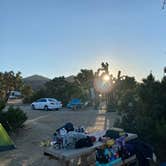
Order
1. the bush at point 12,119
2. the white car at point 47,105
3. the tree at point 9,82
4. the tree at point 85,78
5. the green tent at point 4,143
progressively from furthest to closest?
1. the tree at point 85,78
2. the tree at point 9,82
3. the white car at point 47,105
4. the bush at point 12,119
5. the green tent at point 4,143

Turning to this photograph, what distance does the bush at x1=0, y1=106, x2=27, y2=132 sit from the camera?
10930mm

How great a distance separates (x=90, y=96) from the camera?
95.2 ft

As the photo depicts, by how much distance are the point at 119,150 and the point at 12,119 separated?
723 centimetres

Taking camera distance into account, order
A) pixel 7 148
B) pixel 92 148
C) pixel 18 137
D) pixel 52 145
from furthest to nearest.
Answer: pixel 18 137 → pixel 7 148 → pixel 52 145 → pixel 92 148

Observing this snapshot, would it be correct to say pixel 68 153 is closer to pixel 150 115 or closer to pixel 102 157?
pixel 102 157

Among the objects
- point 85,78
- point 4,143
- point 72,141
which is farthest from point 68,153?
point 85,78

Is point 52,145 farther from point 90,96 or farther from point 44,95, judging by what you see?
point 44,95

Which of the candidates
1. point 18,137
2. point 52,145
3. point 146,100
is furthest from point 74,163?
point 18,137

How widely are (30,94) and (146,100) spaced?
25.7 m

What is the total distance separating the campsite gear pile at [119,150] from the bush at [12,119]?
21.5 feet

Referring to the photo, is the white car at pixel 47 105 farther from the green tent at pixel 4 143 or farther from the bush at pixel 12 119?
the green tent at pixel 4 143

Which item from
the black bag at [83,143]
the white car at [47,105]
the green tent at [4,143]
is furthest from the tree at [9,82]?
the black bag at [83,143]

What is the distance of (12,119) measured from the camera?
11148 mm

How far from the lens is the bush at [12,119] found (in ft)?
35.9
